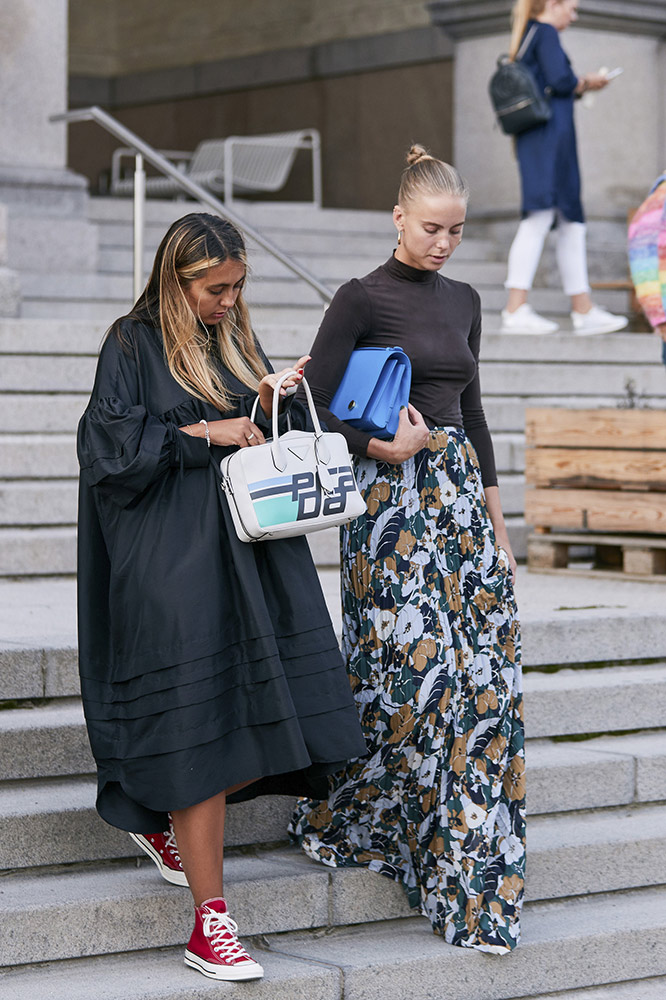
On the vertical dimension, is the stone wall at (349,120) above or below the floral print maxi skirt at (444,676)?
above

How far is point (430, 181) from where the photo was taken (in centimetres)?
388

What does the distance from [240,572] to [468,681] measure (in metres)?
0.71

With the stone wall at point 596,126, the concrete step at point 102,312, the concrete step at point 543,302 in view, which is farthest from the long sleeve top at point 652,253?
the stone wall at point 596,126

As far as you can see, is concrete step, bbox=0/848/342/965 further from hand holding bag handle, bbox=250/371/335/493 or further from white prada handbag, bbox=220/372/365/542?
hand holding bag handle, bbox=250/371/335/493

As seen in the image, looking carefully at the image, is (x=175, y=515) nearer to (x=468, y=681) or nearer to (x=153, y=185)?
(x=468, y=681)

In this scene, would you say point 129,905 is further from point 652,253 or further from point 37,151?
point 37,151

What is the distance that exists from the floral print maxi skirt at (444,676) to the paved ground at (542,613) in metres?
1.01

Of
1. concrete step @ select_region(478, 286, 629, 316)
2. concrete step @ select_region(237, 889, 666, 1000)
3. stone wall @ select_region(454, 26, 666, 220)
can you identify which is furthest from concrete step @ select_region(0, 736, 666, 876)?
stone wall @ select_region(454, 26, 666, 220)

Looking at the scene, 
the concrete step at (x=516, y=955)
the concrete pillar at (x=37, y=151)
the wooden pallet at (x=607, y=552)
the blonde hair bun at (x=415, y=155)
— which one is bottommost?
the concrete step at (x=516, y=955)

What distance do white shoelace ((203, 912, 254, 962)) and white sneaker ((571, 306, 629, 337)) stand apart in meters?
5.99

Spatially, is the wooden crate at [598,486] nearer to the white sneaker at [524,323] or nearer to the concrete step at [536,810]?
the concrete step at [536,810]

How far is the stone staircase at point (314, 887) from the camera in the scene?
3.85 metres

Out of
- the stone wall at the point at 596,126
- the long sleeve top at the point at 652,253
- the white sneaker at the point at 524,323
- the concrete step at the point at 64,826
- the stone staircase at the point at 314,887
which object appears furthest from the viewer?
the stone wall at the point at 596,126

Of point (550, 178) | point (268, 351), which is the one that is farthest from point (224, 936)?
point (550, 178)
